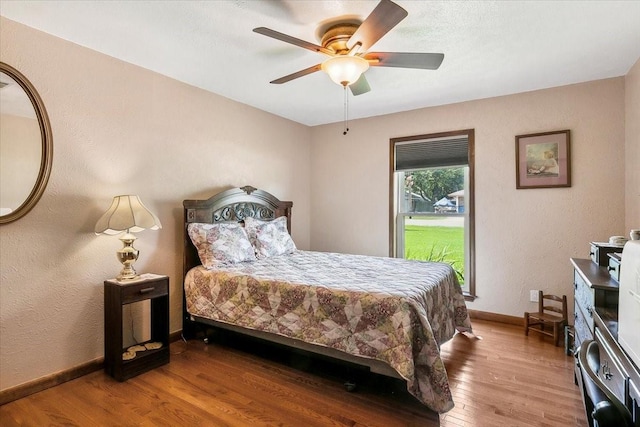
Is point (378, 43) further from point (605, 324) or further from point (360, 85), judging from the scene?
point (605, 324)

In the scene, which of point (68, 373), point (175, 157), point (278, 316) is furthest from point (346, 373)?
point (175, 157)

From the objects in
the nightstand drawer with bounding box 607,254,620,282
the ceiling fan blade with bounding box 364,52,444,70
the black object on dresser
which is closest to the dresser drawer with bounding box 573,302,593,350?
the black object on dresser

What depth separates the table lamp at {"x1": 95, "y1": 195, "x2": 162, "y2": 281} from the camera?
248cm

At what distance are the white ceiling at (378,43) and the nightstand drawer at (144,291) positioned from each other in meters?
1.87

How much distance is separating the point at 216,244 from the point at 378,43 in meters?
2.24

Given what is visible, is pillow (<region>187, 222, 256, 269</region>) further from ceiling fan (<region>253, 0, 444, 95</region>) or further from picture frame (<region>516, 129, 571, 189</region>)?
picture frame (<region>516, 129, 571, 189</region>)

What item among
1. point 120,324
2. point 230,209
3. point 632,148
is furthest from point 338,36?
point 632,148

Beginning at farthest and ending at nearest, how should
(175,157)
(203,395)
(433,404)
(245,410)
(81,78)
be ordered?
(175,157)
(81,78)
(203,395)
(245,410)
(433,404)

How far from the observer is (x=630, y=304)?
121cm

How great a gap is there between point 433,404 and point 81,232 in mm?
2790

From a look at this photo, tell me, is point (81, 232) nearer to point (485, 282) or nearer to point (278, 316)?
point (278, 316)

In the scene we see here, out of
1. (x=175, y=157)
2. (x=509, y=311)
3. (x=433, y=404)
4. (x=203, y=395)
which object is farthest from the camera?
(x=509, y=311)

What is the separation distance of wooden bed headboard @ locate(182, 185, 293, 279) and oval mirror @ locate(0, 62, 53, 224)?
1138 millimetres

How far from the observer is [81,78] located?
8.50 ft
